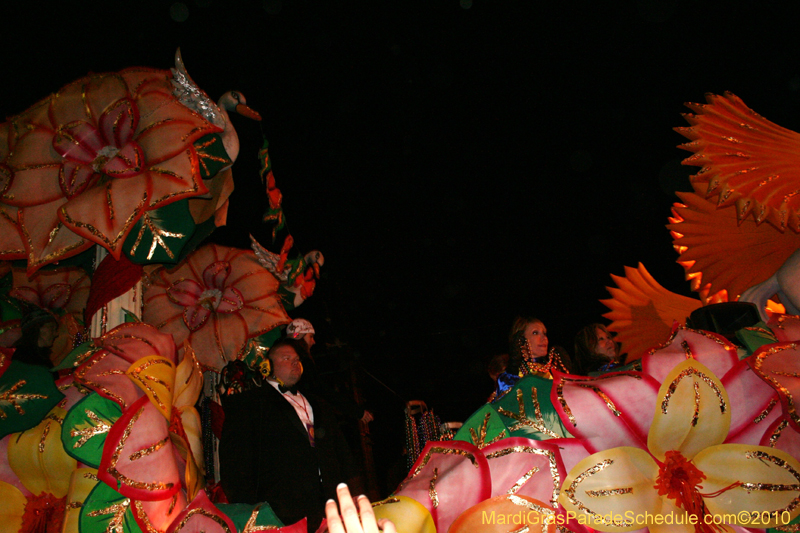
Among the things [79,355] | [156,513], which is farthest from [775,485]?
[79,355]

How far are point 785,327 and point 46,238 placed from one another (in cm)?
152

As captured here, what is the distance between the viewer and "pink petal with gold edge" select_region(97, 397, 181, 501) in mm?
807

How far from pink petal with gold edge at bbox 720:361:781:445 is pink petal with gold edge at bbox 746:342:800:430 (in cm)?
2

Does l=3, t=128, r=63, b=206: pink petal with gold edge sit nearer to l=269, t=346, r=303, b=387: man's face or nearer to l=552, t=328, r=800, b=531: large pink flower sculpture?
l=269, t=346, r=303, b=387: man's face

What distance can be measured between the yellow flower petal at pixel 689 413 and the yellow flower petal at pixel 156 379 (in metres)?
0.80

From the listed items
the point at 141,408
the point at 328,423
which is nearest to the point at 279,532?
the point at 141,408

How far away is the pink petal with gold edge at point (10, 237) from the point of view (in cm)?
122

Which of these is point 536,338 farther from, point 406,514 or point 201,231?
point 406,514

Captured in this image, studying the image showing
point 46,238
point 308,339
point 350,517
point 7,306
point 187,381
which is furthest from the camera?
point 308,339

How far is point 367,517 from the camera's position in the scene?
631mm

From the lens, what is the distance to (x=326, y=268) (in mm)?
4555

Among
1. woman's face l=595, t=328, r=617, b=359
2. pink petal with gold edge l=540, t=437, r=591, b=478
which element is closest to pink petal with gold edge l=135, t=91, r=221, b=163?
pink petal with gold edge l=540, t=437, r=591, b=478

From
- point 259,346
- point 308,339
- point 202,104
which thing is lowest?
point 308,339

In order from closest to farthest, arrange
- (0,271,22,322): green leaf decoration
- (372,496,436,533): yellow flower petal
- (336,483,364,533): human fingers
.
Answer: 1. (336,483,364,533): human fingers
2. (372,496,436,533): yellow flower petal
3. (0,271,22,322): green leaf decoration
